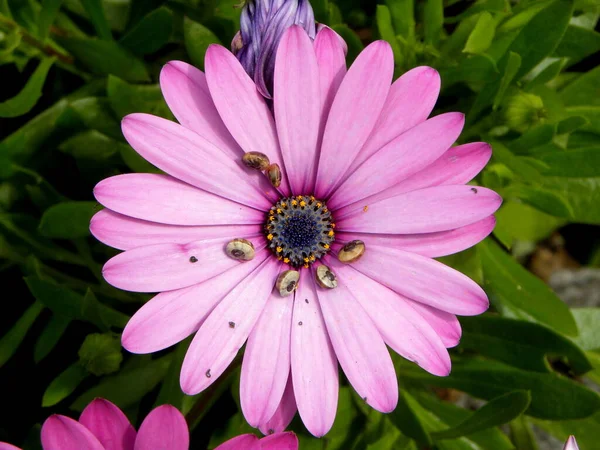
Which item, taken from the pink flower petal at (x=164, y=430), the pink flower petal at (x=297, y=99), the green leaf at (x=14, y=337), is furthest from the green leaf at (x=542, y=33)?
the green leaf at (x=14, y=337)

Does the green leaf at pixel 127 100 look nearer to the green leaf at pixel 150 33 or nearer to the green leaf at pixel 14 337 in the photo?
the green leaf at pixel 150 33

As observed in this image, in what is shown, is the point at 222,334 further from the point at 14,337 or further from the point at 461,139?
the point at 461,139

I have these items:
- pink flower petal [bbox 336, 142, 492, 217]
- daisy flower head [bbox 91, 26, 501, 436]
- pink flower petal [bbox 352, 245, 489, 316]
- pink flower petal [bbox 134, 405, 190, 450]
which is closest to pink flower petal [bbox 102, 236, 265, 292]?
daisy flower head [bbox 91, 26, 501, 436]

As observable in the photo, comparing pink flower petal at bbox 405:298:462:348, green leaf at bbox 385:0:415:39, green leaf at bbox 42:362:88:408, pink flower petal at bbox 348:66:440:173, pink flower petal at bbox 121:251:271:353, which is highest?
pink flower petal at bbox 348:66:440:173

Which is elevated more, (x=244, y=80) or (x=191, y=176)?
(x=244, y=80)

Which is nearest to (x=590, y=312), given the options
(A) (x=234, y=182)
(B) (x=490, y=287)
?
(B) (x=490, y=287)

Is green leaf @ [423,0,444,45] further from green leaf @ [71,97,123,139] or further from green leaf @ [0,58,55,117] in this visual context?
green leaf @ [0,58,55,117]

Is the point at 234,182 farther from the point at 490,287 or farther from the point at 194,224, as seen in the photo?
the point at 490,287

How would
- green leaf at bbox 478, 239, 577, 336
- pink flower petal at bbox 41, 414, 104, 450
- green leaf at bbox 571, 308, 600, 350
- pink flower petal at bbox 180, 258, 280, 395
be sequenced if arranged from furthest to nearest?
green leaf at bbox 571, 308, 600, 350
green leaf at bbox 478, 239, 577, 336
pink flower petal at bbox 180, 258, 280, 395
pink flower petal at bbox 41, 414, 104, 450
